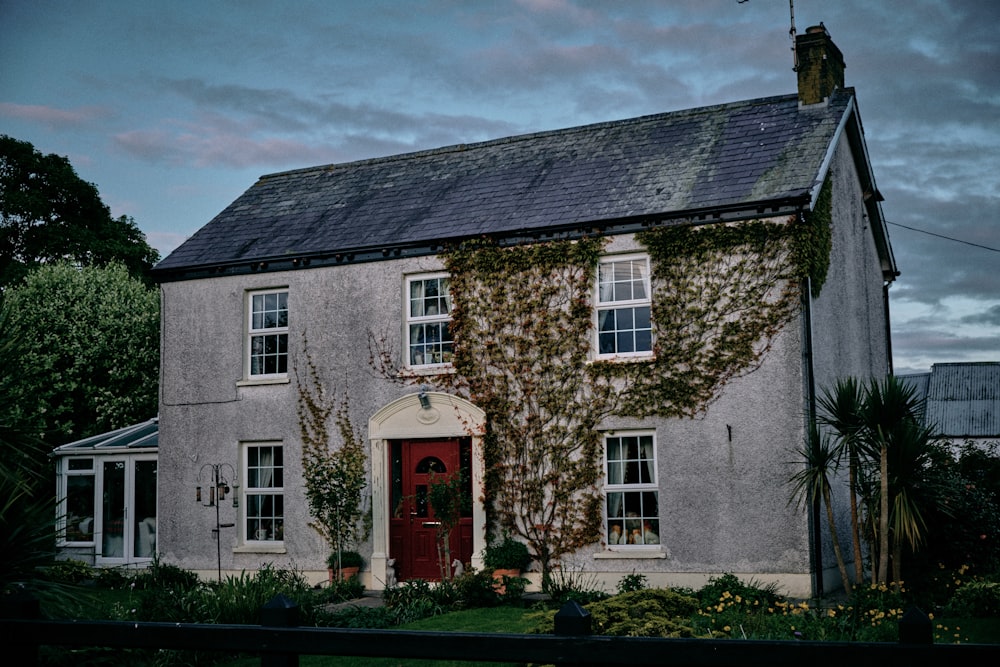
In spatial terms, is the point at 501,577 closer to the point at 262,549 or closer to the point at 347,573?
the point at 347,573

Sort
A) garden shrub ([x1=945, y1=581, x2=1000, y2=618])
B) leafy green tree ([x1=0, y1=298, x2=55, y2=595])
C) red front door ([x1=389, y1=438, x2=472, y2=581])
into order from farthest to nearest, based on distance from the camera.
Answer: red front door ([x1=389, y1=438, x2=472, y2=581]) → garden shrub ([x1=945, y1=581, x2=1000, y2=618]) → leafy green tree ([x1=0, y1=298, x2=55, y2=595])

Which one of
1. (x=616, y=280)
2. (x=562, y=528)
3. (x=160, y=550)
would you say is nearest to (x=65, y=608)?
(x=562, y=528)

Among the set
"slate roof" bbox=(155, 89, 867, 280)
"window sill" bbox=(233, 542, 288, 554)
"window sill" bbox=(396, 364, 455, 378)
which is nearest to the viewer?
"slate roof" bbox=(155, 89, 867, 280)

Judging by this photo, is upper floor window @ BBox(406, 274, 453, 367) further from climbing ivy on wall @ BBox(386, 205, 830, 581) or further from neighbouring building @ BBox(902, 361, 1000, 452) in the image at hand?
neighbouring building @ BBox(902, 361, 1000, 452)

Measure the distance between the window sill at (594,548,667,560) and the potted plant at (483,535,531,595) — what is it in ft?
3.98

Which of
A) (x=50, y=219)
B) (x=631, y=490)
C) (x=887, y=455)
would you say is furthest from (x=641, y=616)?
(x=50, y=219)

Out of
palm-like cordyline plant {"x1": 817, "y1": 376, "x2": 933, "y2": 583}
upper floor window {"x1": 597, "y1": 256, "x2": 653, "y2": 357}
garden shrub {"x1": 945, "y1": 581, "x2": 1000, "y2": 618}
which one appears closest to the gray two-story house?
upper floor window {"x1": 597, "y1": 256, "x2": 653, "y2": 357}

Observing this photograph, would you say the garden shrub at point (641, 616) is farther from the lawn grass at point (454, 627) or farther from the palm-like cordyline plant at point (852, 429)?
the palm-like cordyline plant at point (852, 429)

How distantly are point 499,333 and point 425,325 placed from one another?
63.7 inches

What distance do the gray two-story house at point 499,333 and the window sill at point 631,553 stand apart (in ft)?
0.12

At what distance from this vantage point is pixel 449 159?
2062 centimetres

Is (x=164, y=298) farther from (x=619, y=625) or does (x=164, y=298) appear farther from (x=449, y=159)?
(x=619, y=625)

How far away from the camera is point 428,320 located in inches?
695

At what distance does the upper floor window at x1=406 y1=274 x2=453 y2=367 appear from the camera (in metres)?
17.5
